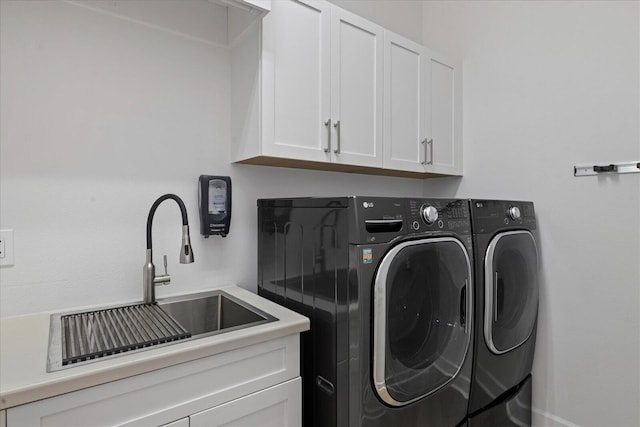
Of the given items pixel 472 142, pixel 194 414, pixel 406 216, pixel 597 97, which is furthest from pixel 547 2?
pixel 194 414

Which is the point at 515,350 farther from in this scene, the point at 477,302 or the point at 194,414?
the point at 194,414

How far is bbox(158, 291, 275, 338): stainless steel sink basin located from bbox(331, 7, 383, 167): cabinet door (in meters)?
0.85

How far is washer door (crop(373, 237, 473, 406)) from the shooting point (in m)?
1.22

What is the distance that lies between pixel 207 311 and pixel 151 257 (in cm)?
38

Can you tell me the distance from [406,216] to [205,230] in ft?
3.07

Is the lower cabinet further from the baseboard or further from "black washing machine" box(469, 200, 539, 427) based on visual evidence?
the baseboard

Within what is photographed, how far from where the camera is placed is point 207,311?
162 centimetres

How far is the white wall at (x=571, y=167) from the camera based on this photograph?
5.69 feet

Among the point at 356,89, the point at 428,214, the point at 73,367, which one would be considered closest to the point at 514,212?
the point at 428,214

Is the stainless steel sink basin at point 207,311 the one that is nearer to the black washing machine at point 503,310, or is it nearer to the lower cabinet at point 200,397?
the lower cabinet at point 200,397

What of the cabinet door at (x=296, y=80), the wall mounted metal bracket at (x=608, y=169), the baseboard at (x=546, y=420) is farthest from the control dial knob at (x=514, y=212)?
the baseboard at (x=546, y=420)

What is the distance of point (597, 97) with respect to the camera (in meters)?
1.81

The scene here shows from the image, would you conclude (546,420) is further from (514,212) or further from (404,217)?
(404,217)

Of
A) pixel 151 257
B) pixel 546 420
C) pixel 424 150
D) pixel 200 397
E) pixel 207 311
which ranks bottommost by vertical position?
pixel 546 420
